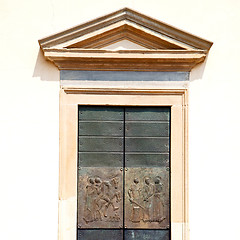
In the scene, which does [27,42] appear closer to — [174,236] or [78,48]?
[78,48]

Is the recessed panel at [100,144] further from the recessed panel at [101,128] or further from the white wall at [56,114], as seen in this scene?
the white wall at [56,114]

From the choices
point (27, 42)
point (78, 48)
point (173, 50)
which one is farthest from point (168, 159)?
point (27, 42)

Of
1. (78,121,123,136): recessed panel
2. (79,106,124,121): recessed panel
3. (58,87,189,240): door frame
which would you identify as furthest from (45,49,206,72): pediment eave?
(78,121,123,136): recessed panel

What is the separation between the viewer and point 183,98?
7.51 metres

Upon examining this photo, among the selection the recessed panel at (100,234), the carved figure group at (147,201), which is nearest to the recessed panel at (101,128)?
the carved figure group at (147,201)

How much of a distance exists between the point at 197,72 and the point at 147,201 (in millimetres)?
1868

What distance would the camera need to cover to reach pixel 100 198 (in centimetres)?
748

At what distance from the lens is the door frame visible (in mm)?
7387

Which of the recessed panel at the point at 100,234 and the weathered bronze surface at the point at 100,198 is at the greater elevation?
the weathered bronze surface at the point at 100,198

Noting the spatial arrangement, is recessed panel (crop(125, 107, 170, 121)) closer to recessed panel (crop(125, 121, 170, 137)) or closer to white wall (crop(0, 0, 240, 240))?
recessed panel (crop(125, 121, 170, 137))

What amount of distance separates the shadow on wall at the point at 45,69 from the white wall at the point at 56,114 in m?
0.01

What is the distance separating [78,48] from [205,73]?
5.71 feet

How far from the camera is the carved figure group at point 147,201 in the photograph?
748 centimetres

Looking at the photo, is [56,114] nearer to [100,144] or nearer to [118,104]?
[100,144]
